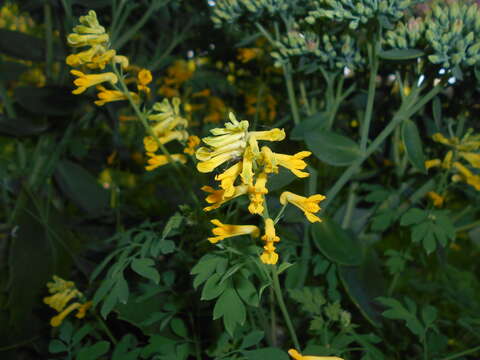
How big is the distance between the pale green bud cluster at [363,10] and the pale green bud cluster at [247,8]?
4.5 inches

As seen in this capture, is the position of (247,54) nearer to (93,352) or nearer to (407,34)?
(407,34)

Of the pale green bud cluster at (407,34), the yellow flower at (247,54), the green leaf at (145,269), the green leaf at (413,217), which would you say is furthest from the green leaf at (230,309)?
the yellow flower at (247,54)

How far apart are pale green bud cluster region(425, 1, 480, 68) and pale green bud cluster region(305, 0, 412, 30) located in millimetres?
48

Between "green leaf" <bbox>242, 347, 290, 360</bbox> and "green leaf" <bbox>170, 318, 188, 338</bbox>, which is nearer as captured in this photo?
"green leaf" <bbox>242, 347, 290, 360</bbox>

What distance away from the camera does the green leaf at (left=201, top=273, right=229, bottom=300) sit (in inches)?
17.3

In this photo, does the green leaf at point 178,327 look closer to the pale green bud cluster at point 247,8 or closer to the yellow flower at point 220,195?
the yellow flower at point 220,195

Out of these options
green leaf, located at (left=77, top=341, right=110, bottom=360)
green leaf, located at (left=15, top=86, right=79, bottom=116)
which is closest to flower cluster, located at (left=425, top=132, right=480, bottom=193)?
green leaf, located at (left=77, top=341, right=110, bottom=360)

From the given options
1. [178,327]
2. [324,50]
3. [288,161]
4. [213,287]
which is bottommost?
[178,327]

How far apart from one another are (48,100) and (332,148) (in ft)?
1.91

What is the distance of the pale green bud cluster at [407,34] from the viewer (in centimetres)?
63

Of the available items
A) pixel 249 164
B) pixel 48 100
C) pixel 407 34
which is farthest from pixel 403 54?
pixel 48 100

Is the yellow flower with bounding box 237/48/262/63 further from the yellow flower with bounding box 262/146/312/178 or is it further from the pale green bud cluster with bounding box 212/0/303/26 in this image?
the yellow flower with bounding box 262/146/312/178

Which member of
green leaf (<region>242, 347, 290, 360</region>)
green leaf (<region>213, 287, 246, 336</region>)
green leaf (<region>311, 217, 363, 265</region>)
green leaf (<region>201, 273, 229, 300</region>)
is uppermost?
green leaf (<region>201, 273, 229, 300</region>)

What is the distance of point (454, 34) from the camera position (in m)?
0.59
